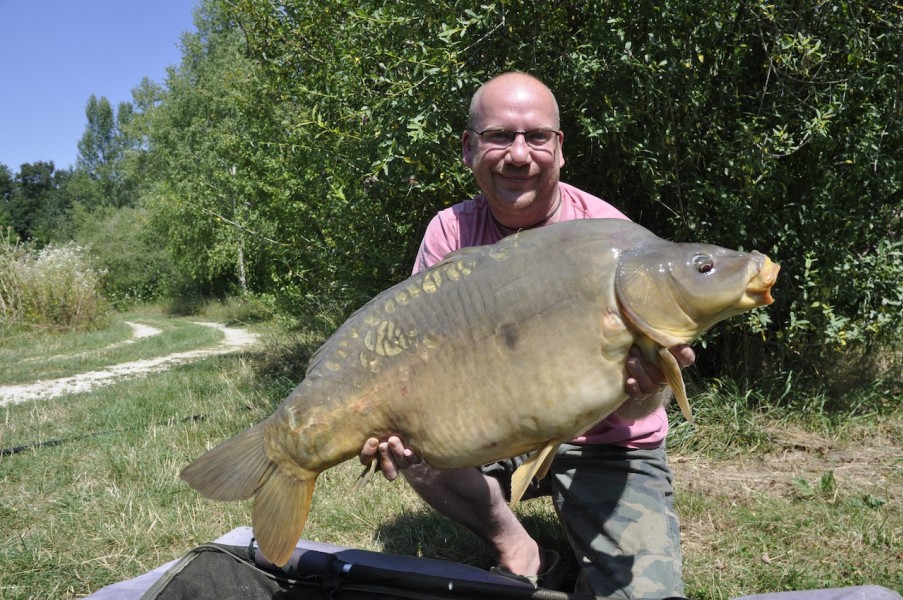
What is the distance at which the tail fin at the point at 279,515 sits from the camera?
1.41 m

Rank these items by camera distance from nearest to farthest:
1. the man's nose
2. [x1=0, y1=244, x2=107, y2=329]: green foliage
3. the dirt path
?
the man's nose → the dirt path → [x1=0, y1=244, x2=107, y2=329]: green foliage

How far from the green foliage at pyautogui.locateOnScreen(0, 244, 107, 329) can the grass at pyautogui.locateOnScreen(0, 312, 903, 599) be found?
7.88 meters

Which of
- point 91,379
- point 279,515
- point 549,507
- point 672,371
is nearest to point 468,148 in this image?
point 672,371

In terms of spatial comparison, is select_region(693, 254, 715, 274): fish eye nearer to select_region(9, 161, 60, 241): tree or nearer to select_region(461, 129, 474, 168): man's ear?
select_region(461, 129, 474, 168): man's ear

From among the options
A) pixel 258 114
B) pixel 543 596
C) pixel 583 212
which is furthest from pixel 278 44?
pixel 543 596

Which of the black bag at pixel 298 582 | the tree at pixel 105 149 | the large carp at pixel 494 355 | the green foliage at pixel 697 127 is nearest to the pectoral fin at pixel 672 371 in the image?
the large carp at pixel 494 355

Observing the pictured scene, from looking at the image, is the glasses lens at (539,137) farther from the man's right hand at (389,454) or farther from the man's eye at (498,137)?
the man's right hand at (389,454)

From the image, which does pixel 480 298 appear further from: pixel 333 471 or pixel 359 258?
pixel 359 258

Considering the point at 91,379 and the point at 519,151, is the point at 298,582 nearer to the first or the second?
the point at 519,151

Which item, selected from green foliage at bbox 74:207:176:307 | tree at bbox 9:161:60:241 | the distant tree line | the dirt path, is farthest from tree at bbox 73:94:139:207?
the distant tree line

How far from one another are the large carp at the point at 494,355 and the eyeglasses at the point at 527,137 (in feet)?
1.59

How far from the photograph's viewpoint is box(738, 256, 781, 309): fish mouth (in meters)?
1.24

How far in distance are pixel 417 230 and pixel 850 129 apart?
196 centimetres

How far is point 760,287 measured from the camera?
124cm
